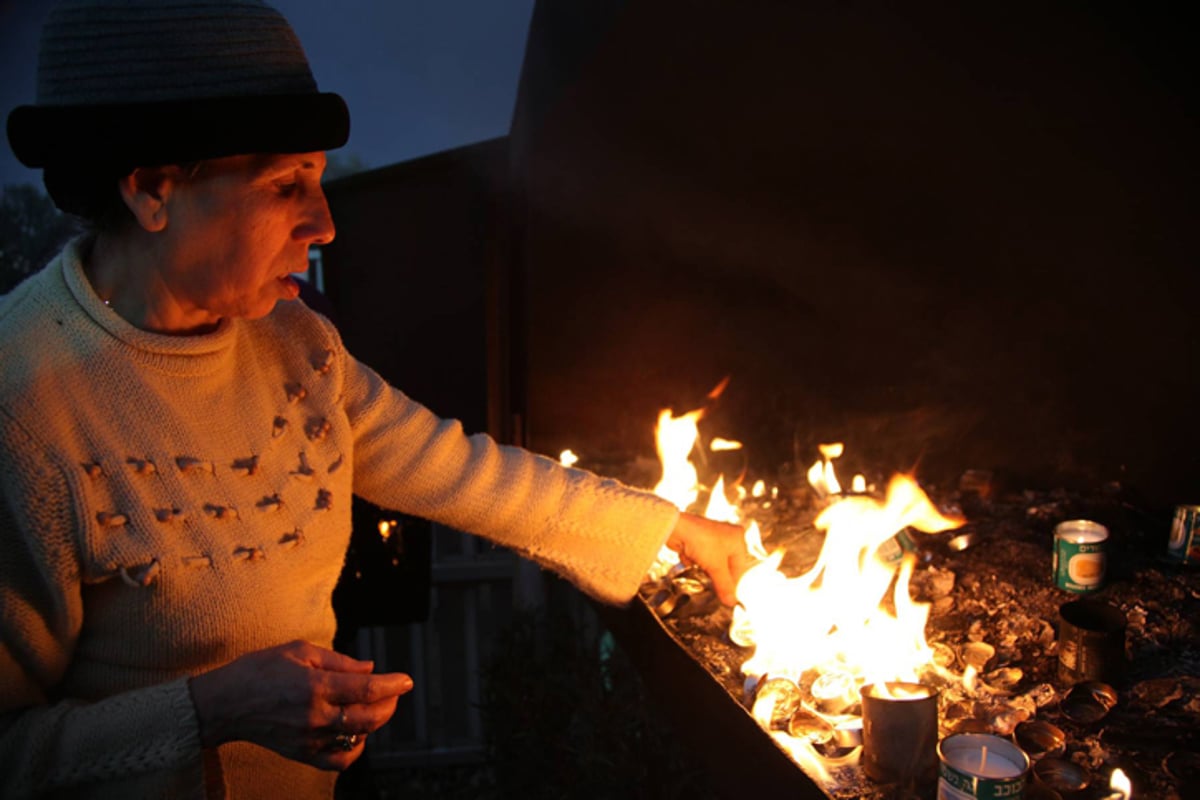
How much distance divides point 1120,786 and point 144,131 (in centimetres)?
193

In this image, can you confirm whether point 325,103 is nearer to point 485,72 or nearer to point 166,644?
point 166,644

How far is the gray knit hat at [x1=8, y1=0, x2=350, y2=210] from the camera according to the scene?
1.24m

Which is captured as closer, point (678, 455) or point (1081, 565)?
point (1081, 565)

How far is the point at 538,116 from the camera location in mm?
3389

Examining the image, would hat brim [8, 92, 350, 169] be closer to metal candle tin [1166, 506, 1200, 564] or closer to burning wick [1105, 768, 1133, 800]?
burning wick [1105, 768, 1133, 800]

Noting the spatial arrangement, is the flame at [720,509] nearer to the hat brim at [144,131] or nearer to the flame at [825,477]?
the flame at [825,477]

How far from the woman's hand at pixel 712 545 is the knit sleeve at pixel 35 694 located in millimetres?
1142

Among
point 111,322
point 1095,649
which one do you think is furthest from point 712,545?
point 111,322

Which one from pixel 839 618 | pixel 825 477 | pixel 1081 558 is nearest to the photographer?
pixel 839 618

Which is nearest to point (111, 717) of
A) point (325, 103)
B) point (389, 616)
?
point (325, 103)

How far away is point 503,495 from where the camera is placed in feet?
6.38

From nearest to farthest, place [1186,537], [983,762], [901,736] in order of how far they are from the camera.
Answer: [983,762] < [901,736] < [1186,537]

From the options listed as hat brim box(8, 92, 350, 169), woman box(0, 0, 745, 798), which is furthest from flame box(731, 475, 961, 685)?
hat brim box(8, 92, 350, 169)

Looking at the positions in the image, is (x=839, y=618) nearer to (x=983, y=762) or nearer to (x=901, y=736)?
(x=901, y=736)
